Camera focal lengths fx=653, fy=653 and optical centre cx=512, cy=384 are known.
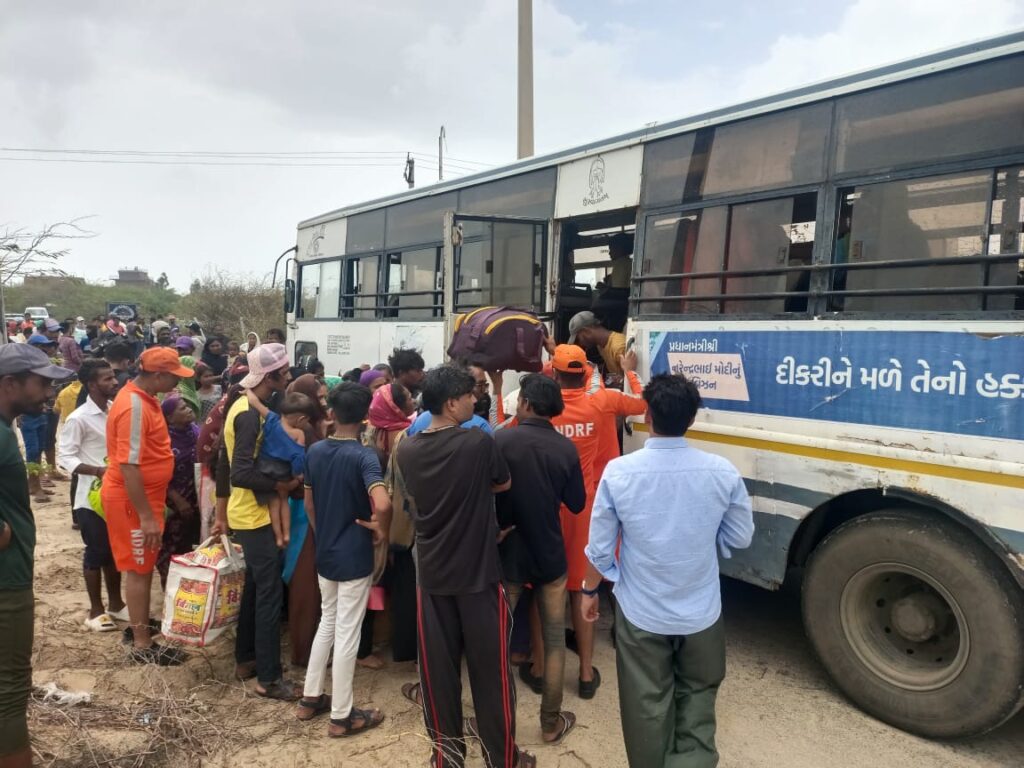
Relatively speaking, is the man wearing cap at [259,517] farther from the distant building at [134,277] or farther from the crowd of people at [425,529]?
the distant building at [134,277]

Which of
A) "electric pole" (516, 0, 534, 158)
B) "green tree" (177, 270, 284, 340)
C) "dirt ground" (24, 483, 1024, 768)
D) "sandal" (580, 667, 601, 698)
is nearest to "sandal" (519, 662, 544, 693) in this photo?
"dirt ground" (24, 483, 1024, 768)

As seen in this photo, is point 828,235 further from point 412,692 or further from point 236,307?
point 236,307

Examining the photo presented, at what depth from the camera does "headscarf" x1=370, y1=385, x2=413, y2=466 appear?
13.1ft

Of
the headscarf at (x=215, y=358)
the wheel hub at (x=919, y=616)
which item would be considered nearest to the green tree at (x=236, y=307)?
the headscarf at (x=215, y=358)

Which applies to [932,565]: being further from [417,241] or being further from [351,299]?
[351,299]

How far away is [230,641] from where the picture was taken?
13.8 ft

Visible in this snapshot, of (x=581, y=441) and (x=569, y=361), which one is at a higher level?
(x=569, y=361)

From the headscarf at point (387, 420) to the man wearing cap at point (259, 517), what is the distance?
603 mm

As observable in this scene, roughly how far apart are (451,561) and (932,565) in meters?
2.30

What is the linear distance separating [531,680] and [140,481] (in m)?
2.51

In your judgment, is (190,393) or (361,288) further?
(361,288)

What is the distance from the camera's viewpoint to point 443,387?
2691 millimetres

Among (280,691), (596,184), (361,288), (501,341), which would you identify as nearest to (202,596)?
(280,691)

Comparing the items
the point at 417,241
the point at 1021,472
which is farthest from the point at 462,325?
the point at 1021,472
